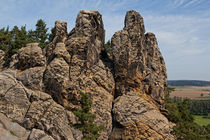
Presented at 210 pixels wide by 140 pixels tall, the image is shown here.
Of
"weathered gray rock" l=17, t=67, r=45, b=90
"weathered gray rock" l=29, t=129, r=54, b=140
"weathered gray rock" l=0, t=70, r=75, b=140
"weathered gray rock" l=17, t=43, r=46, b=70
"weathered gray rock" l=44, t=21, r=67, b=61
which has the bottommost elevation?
"weathered gray rock" l=29, t=129, r=54, b=140

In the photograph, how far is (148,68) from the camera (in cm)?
3856

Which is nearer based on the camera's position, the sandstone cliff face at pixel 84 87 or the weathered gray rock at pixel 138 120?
the sandstone cliff face at pixel 84 87

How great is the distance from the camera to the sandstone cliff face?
29781 mm

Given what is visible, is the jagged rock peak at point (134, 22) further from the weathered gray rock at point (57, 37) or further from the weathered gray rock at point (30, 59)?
the weathered gray rock at point (30, 59)

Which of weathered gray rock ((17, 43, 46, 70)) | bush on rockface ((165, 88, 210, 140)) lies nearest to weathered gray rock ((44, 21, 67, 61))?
weathered gray rock ((17, 43, 46, 70))

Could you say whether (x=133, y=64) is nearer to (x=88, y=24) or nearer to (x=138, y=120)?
(x=138, y=120)

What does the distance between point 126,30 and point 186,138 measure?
2695 centimetres

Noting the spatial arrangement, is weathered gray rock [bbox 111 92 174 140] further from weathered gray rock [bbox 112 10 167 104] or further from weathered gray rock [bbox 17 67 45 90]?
weathered gray rock [bbox 17 67 45 90]

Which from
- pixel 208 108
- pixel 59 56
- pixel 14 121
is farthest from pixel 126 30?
pixel 208 108

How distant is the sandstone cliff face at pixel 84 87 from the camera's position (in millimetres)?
29781

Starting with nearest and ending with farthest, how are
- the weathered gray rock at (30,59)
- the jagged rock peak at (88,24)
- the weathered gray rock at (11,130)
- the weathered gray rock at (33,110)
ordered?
the weathered gray rock at (11,130) < the weathered gray rock at (33,110) < the weathered gray rock at (30,59) < the jagged rock peak at (88,24)

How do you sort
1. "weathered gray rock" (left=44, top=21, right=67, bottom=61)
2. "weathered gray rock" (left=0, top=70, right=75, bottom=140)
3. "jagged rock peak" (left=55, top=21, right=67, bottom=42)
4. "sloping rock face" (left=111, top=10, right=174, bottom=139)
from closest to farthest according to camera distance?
1. "weathered gray rock" (left=0, top=70, right=75, bottom=140)
2. "sloping rock face" (left=111, top=10, right=174, bottom=139)
3. "weathered gray rock" (left=44, top=21, right=67, bottom=61)
4. "jagged rock peak" (left=55, top=21, right=67, bottom=42)

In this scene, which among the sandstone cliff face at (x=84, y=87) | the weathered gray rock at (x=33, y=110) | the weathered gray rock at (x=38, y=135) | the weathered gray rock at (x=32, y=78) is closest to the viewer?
the weathered gray rock at (x=38, y=135)

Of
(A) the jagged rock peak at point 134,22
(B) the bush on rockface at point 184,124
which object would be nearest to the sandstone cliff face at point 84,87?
(A) the jagged rock peak at point 134,22
